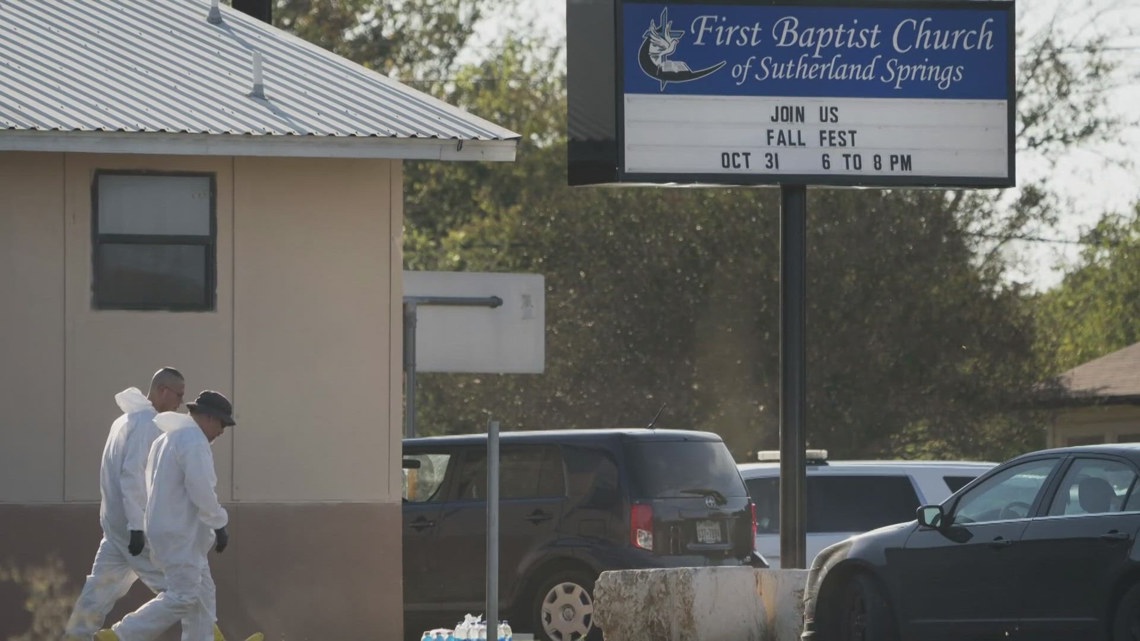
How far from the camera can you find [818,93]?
14820mm

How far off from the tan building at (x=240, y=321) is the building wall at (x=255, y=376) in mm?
15

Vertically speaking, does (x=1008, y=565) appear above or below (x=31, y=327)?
below

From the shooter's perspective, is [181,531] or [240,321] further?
[240,321]

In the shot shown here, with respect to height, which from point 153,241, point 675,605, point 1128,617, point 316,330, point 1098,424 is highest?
point 153,241

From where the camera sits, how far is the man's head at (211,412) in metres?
12.1

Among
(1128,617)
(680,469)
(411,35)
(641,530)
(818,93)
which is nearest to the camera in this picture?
(1128,617)

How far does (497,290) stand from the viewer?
21.1 metres

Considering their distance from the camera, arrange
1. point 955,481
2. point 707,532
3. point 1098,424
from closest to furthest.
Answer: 1. point 707,532
2. point 955,481
3. point 1098,424

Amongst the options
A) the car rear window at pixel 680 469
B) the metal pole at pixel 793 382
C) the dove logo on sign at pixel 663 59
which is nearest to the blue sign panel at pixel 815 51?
the dove logo on sign at pixel 663 59

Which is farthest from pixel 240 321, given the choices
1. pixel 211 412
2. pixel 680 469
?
pixel 680 469

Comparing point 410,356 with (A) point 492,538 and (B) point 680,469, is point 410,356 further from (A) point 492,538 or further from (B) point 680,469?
(A) point 492,538

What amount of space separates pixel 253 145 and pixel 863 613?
544 centimetres

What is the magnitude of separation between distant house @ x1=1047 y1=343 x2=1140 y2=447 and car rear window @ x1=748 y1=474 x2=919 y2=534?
14.7 m

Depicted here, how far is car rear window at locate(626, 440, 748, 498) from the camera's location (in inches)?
621
